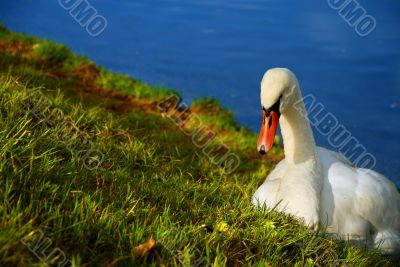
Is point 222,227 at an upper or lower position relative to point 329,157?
lower

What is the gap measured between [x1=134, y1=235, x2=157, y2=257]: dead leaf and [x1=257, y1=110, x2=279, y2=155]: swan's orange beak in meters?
1.75

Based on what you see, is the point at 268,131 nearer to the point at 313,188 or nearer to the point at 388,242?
the point at 313,188

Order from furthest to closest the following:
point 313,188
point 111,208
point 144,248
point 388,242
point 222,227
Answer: point 388,242, point 313,188, point 222,227, point 111,208, point 144,248

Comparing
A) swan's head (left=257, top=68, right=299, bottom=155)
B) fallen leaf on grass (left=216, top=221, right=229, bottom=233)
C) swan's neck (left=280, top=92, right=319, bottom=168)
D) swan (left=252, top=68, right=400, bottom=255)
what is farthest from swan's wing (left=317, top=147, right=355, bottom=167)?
fallen leaf on grass (left=216, top=221, right=229, bottom=233)

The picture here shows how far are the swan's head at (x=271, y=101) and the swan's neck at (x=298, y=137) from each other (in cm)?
55

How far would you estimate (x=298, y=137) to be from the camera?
5250 millimetres

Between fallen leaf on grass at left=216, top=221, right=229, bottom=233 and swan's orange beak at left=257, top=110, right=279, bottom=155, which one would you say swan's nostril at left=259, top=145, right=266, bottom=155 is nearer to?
swan's orange beak at left=257, top=110, right=279, bottom=155

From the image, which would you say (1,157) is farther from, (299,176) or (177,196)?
(299,176)

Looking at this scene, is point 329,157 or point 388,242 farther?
point 329,157

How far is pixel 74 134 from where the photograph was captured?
4.72 metres

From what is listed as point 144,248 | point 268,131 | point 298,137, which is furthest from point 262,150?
point 144,248

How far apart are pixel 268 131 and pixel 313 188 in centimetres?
74

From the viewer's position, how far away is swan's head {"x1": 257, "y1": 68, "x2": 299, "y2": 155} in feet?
14.6

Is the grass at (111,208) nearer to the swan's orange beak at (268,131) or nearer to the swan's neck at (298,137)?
the swan's orange beak at (268,131)
